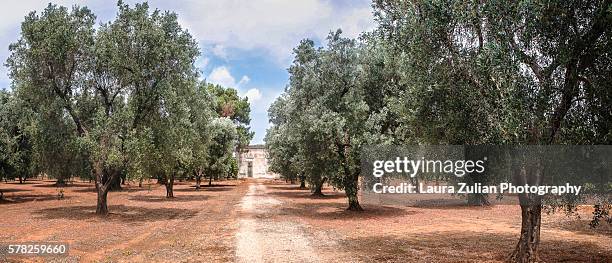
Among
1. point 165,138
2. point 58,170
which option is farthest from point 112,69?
point 58,170

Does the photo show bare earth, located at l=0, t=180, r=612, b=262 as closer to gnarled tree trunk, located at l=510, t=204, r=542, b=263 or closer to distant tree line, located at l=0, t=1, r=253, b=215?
gnarled tree trunk, located at l=510, t=204, r=542, b=263

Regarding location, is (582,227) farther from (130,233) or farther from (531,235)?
(130,233)

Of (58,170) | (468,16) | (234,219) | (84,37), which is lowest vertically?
(234,219)

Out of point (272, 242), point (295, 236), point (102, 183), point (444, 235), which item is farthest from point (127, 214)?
point (444, 235)

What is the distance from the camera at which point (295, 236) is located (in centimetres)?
2034

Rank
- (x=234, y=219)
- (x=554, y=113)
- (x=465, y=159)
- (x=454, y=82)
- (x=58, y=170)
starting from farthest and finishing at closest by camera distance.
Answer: (x=58, y=170) → (x=234, y=219) → (x=465, y=159) → (x=454, y=82) → (x=554, y=113)

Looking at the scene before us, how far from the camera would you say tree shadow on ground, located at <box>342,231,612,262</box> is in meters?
15.5

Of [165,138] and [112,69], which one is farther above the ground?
[112,69]

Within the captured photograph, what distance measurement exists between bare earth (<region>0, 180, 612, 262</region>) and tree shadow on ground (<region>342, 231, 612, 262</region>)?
35mm

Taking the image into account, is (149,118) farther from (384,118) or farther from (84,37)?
(384,118)

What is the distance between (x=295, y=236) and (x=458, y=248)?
6974mm

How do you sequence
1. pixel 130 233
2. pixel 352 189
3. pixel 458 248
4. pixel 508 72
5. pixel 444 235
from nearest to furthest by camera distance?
pixel 508 72 → pixel 458 248 → pixel 444 235 → pixel 130 233 → pixel 352 189

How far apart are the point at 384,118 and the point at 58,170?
2794cm

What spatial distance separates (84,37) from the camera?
28797 mm
